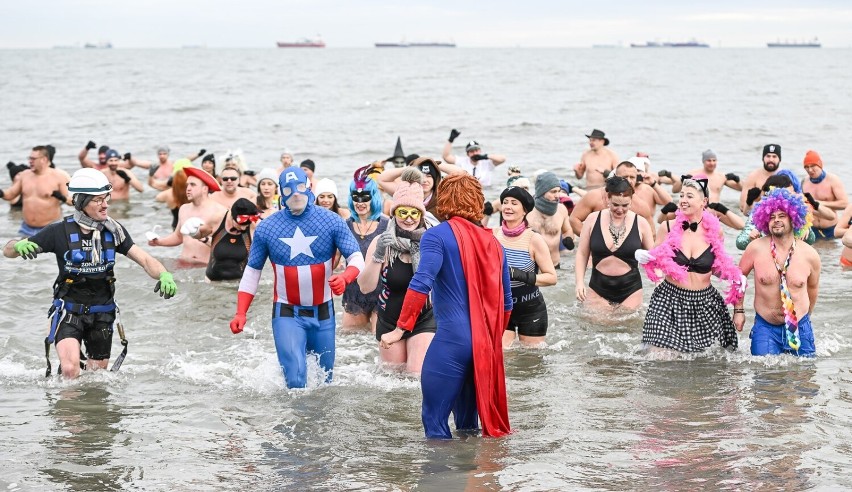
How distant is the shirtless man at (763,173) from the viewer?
12.6 metres

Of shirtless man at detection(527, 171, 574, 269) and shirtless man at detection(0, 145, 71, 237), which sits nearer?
shirtless man at detection(527, 171, 574, 269)

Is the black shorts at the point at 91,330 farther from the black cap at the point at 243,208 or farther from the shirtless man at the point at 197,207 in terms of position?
the shirtless man at the point at 197,207

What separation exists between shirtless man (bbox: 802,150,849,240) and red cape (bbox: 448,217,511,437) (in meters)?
9.67

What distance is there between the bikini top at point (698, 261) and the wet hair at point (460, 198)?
9.60 feet

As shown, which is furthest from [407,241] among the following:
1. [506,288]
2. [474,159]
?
[474,159]

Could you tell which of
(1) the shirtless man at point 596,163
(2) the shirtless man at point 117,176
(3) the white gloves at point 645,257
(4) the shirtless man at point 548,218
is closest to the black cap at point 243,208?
(4) the shirtless man at point 548,218

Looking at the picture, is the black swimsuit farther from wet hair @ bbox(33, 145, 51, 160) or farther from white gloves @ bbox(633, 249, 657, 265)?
wet hair @ bbox(33, 145, 51, 160)


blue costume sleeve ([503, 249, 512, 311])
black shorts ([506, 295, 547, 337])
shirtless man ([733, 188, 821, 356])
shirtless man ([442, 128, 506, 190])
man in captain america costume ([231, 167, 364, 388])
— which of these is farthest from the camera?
shirtless man ([442, 128, 506, 190])

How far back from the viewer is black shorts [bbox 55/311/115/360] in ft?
24.8

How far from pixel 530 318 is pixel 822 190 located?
7.67m

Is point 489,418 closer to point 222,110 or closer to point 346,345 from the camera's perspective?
point 346,345

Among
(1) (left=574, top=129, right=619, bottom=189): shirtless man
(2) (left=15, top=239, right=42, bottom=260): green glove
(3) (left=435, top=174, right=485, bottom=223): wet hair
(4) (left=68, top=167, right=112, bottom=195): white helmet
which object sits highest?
Answer: (1) (left=574, top=129, right=619, bottom=189): shirtless man

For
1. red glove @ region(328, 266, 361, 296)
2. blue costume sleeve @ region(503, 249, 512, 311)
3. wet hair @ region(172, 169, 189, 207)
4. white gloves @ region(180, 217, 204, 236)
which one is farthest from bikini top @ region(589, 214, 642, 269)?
wet hair @ region(172, 169, 189, 207)

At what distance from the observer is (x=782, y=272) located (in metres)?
7.98
